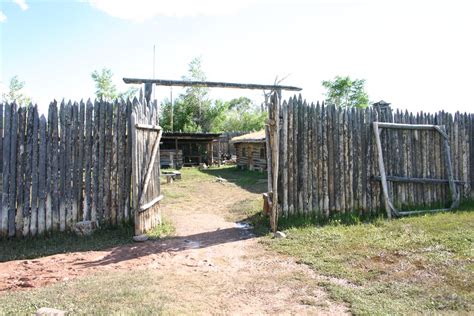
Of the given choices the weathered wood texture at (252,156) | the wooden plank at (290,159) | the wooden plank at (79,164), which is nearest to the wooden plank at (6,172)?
the wooden plank at (79,164)

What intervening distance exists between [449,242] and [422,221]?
1395 millimetres

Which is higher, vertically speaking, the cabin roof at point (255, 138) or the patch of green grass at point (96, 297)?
the cabin roof at point (255, 138)

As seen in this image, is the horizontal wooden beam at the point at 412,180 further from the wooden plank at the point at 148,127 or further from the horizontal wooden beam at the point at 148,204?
the wooden plank at the point at 148,127

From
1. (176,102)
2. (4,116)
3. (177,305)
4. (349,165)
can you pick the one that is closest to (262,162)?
(349,165)

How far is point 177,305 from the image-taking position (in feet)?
11.6

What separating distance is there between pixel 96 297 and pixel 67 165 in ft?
11.1

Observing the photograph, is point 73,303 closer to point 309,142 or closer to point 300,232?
point 300,232

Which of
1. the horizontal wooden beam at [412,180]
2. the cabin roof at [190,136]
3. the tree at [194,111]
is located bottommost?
the horizontal wooden beam at [412,180]

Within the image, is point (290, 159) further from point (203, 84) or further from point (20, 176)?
point (20, 176)

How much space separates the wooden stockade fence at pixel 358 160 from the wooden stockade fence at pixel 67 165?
10.3 feet

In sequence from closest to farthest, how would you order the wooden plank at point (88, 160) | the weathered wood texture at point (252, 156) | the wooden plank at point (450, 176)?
1. the wooden plank at point (88, 160)
2. the wooden plank at point (450, 176)
3. the weathered wood texture at point (252, 156)

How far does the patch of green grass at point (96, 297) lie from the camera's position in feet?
11.0

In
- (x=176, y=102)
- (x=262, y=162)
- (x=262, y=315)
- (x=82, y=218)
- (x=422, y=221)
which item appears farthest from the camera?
(x=176, y=102)

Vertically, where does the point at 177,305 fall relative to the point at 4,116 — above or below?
below
